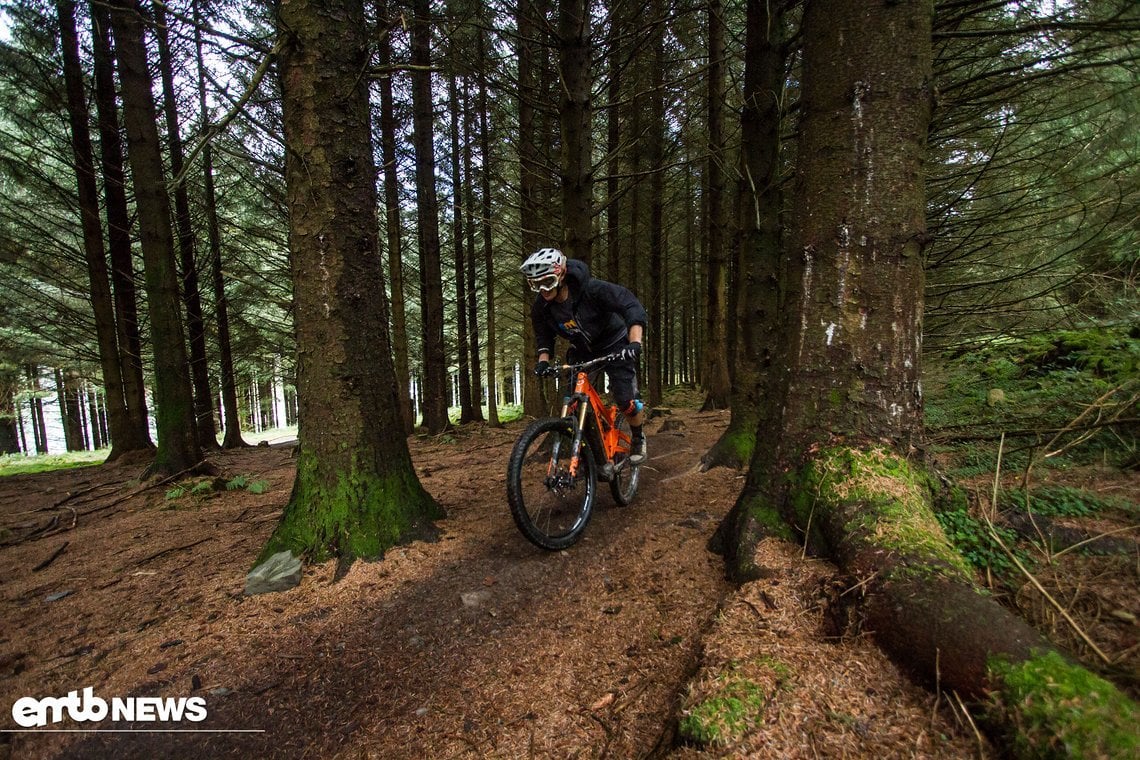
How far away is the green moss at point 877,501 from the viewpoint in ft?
6.36

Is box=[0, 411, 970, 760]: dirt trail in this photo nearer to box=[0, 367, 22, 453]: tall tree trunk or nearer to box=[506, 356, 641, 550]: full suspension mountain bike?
box=[506, 356, 641, 550]: full suspension mountain bike

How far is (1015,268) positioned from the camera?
4.15 m

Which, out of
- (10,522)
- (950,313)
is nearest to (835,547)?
(950,313)

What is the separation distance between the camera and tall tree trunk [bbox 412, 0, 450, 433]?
9906 millimetres

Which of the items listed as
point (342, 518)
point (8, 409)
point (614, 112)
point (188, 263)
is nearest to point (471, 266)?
point (614, 112)

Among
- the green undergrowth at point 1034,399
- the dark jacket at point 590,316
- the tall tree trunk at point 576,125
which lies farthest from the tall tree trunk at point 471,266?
the green undergrowth at point 1034,399

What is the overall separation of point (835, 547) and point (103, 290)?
12651 mm

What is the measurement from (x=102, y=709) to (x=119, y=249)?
10175mm

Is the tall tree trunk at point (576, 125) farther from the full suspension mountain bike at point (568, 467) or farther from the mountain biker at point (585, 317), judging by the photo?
the full suspension mountain bike at point (568, 467)

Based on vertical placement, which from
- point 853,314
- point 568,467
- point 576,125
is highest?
point 576,125

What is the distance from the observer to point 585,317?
166 inches

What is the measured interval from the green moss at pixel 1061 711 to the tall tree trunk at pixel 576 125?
533cm

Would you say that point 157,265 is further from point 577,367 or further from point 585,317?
point 577,367

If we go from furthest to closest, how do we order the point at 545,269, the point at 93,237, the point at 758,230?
the point at 93,237 → the point at 758,230 → the point at 545,269
